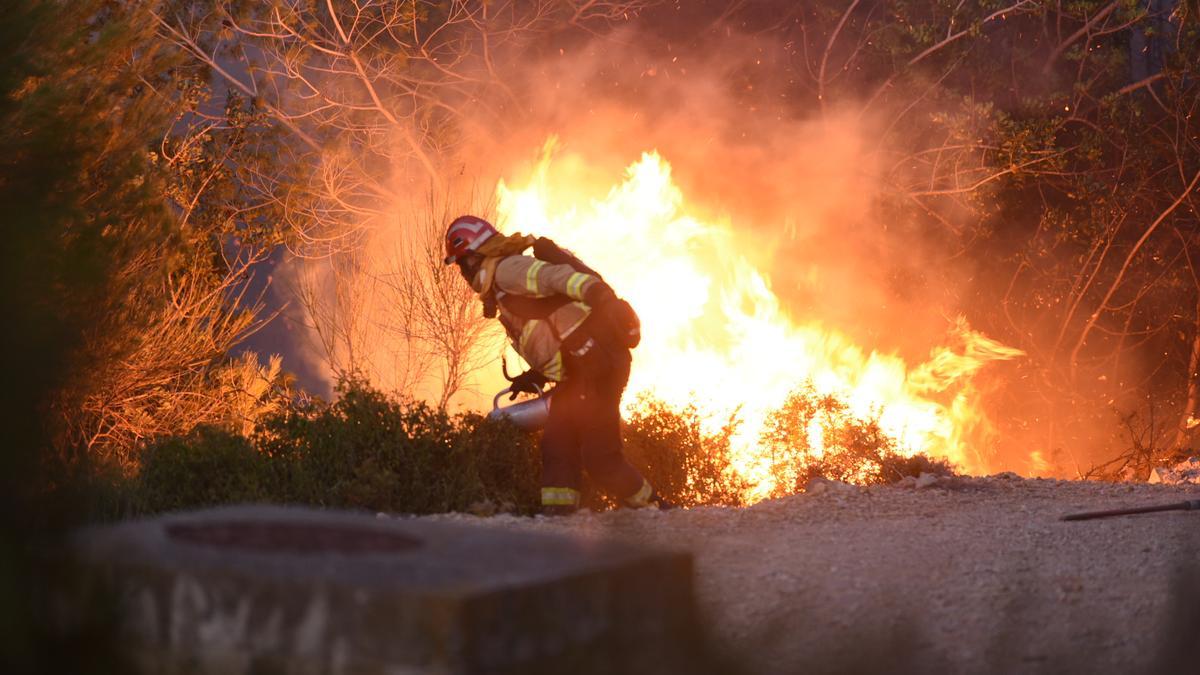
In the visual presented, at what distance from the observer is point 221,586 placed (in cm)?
291

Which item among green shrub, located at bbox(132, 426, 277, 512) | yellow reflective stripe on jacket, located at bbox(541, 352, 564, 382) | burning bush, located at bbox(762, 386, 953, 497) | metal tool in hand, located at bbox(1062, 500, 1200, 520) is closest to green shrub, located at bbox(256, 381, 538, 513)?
green shrub, located at bbox(132, 426, 277, 512)

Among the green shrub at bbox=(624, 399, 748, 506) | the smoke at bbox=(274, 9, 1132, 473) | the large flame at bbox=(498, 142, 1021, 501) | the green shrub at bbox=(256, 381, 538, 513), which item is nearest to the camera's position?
the green shrub at bbox=(256, 381, 538, 513)

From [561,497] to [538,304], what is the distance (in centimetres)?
103

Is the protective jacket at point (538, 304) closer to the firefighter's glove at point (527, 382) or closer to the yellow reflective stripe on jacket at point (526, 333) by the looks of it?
the yellow reflective stripe on jacket at point (526, 333)

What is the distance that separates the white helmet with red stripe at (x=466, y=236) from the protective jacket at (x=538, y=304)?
0.17m

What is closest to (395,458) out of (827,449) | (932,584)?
(932,584)

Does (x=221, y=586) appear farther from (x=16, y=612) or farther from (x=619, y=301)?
(x=619, y=301)

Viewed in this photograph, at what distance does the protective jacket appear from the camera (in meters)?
7.00

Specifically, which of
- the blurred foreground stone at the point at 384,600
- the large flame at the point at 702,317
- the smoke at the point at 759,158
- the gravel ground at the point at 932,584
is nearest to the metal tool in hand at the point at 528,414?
the gravel ground at the point at 932,584

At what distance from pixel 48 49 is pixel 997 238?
9.08m

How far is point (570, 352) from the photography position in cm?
708

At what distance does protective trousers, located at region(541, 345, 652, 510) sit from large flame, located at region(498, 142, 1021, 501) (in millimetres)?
3696

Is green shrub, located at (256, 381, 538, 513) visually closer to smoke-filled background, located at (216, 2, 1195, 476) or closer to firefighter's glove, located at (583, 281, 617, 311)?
firefighter's glove, located at (583, 281, 617, 311)

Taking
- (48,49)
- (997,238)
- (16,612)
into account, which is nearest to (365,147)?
(48,49)
